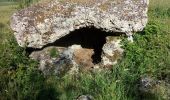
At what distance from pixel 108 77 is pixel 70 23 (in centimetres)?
209

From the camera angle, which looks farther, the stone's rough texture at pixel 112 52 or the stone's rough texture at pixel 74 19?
the stone's rough texture at pixel 112 52

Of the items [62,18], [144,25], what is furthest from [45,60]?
[144,25]

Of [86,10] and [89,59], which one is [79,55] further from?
[86,10]

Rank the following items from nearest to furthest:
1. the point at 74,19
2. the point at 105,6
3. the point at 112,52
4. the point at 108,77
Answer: the point at 108,77
the point at 74,19
the point at 105,6
the point at 112,52

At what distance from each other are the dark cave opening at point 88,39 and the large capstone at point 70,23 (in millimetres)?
549

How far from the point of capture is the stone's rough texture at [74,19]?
980 cm

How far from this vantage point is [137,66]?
31.3 feet

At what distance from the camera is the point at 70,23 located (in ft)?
32.6

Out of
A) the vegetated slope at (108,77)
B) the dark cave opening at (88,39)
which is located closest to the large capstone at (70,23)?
the vegetated slope at (108,77)

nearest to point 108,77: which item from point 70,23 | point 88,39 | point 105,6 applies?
point 70,23

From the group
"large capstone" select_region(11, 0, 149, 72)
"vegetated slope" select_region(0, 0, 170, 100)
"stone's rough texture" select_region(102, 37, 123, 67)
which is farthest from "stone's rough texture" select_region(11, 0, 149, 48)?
"vegetated slope" select_region(0, 0, 170, 100)

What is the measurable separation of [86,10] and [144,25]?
1415 mm

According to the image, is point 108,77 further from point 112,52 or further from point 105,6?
point 105,6

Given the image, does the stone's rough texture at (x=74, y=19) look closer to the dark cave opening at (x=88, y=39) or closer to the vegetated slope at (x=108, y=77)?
the vegetated slope at (x=108, y=77)
